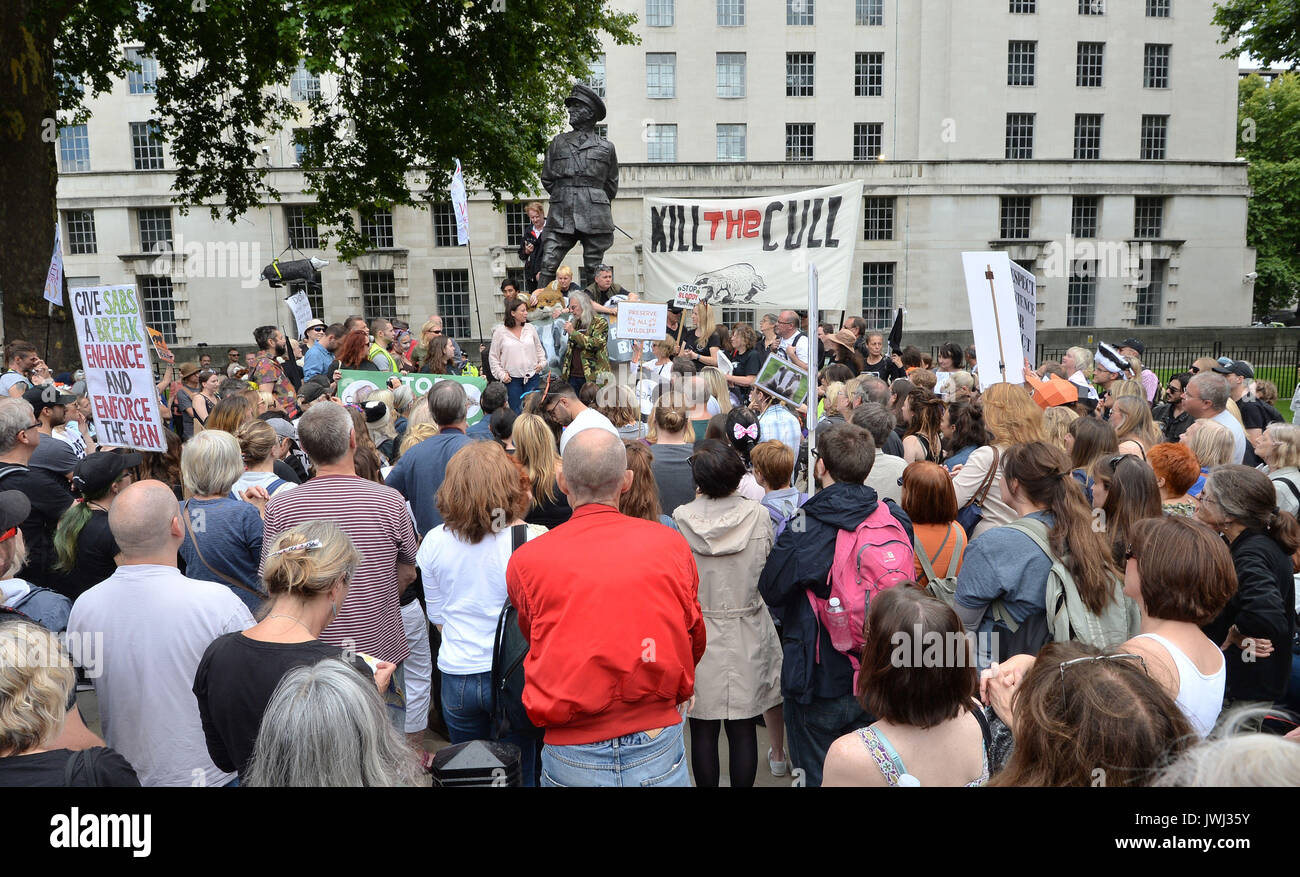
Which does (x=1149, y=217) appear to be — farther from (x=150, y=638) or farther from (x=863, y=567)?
(x=150, y=638)

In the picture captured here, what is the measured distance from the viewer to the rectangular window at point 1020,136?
128 feet

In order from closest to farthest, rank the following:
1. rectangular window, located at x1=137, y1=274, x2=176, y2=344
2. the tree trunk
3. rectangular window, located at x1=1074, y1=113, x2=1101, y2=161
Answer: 1. the tree trunk
2. rectangular window, located at x1=137, y1=274, x2=176, y2=344
3. rectangular window, located at x1=1074, y1=113, x2=1101, y2=161

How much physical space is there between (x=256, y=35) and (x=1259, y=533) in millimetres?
17508

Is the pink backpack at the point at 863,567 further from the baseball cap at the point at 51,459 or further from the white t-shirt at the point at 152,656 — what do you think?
the baseball cap at the point at 51,459

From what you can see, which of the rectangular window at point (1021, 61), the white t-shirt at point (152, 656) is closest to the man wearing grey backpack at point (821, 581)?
the white t-shirt at point (152, 656)

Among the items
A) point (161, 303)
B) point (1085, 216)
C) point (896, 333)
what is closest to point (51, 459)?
point (896, 333)

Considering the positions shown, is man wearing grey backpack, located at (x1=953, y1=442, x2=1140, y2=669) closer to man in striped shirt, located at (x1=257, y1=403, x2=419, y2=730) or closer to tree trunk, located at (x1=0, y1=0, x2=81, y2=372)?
man in striped shirt, located at (x1=257, y1=403, x2=419, y2=730)

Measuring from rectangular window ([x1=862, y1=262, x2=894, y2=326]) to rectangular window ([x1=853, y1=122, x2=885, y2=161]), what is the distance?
15.6ft

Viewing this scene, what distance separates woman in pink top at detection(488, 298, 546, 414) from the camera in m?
10.4

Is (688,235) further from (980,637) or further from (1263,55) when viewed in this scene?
(1263,55)

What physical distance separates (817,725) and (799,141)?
3809 cm

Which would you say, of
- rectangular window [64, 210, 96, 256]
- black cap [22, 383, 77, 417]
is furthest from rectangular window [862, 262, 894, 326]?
black cap [22, 383, 77, 417]

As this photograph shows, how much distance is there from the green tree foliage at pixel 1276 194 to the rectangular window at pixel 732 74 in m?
27.0

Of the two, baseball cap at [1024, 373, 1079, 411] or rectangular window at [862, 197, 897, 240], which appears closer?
baseball cap at [1024, 373, 1079, 411]
